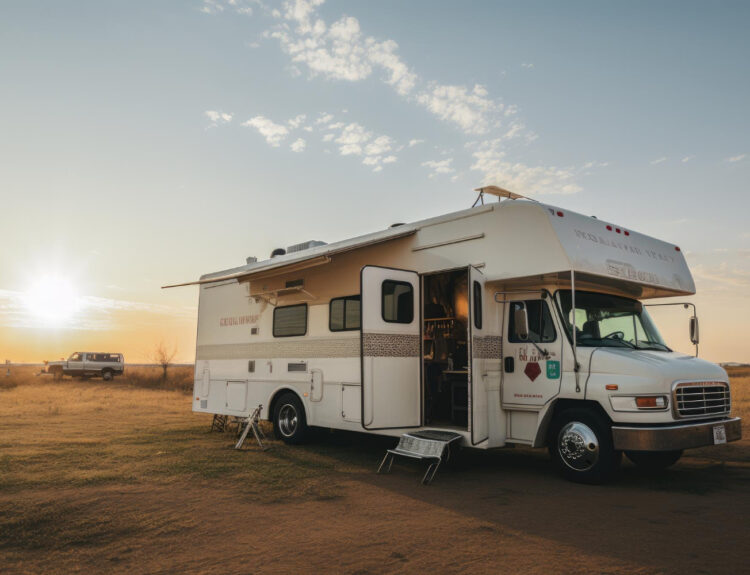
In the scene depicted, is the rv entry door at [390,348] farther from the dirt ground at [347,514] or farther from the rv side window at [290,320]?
the rv side window at [290,320]

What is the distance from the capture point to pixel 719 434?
24.0 feet

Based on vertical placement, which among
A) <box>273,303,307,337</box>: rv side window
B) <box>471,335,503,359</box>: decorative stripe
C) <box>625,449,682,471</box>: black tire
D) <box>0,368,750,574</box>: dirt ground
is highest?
<box>273,303,307,337</box>: rv side window

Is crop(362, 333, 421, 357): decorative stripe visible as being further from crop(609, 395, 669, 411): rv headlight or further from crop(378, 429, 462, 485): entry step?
crop(609, 395, 669, 411): rv headlight

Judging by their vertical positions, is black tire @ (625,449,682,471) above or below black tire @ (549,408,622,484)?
below

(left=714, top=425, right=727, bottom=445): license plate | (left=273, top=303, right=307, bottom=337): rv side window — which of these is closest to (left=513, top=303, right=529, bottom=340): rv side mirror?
(left=714, top=425, right=727, bottom=445): license plate

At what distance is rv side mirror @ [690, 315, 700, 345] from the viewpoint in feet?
28.5

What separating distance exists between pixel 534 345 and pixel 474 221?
1873mm

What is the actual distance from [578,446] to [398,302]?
300 cm

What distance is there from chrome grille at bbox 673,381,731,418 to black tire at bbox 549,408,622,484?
0.87 meters

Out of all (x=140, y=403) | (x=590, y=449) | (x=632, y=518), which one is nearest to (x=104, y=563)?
(x=632, y=518)

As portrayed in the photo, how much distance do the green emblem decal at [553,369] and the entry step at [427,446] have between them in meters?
1.40

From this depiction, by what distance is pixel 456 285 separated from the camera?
34.8 feet

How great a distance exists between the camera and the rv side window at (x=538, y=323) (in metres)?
7.81

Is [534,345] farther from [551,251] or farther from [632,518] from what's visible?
[632,518]
